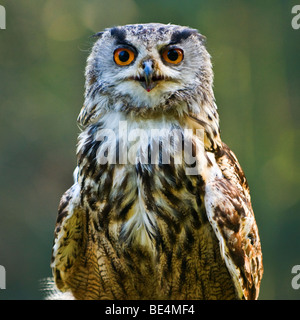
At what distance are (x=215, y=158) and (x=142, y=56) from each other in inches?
17.2

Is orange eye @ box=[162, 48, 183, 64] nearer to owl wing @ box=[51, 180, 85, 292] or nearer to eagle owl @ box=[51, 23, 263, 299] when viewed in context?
eagle owl @ box=[51, 23, 263, 299]

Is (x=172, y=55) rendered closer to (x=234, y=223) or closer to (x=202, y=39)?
(x=202, y=39)

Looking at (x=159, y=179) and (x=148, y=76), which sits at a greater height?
(x=148, y=76)

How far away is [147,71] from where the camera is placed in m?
1.54

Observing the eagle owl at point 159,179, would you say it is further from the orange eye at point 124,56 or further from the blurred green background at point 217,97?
the blurred green background at point 217,97

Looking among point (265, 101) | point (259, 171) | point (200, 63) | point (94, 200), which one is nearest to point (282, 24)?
point (265, 101)

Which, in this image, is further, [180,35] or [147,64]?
[180,35]

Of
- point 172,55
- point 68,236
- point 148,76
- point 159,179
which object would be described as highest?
point 172,55

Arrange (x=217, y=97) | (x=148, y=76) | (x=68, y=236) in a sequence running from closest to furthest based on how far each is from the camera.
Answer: (x=148, y=76), (x=68, y=236), (x=217, y=97)

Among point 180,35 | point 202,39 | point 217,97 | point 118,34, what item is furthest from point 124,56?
point 217,97

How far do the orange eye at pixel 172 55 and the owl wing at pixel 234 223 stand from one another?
0.36 metres

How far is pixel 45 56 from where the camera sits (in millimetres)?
4566

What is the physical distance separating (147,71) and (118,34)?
10.0 inches

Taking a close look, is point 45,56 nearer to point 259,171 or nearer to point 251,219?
point 259,171
